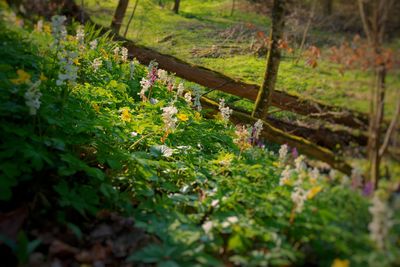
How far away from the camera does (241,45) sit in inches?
307

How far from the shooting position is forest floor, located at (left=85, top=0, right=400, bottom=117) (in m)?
3.11

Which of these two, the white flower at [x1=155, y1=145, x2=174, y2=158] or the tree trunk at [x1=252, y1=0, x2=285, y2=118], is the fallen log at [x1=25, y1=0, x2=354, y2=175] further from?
the white flower at [x1=155, y1=145, x2=174, y2=158]

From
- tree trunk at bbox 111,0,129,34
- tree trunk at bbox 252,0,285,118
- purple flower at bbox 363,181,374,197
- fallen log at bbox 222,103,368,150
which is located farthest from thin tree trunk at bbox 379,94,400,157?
tree trunk at bbox 111,0,129,34

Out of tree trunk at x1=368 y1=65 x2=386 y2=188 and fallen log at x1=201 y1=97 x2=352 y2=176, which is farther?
fallen log at x1=201 y1=97 x2=352 y2=176

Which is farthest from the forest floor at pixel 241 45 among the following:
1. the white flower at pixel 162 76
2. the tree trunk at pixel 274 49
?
the white flower at pixel 162 76

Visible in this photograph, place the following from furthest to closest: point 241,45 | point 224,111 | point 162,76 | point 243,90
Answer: point 241,45, point 243,90, point 162,76, point 224,111

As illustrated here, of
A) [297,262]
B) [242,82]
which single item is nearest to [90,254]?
[297,262]

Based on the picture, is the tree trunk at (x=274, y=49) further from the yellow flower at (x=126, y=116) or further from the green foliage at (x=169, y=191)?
the yellow flower at (x=126, y=116)

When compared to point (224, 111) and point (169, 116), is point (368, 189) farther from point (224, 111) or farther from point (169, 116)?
point (224, 111)

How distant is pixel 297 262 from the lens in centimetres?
218

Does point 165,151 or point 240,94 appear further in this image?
point 240,94

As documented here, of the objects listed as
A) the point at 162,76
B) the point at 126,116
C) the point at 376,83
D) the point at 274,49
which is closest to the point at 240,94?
the point at 162,76

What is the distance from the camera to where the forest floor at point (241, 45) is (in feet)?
10.2

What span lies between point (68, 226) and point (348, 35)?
2.81 metres
